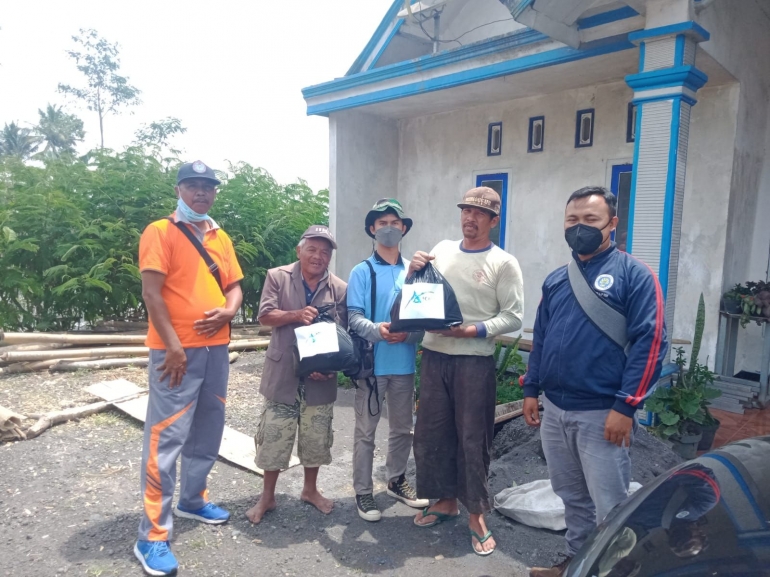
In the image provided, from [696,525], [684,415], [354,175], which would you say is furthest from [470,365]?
[354,175]

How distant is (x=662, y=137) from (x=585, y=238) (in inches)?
96.3

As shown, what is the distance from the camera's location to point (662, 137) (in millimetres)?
4535

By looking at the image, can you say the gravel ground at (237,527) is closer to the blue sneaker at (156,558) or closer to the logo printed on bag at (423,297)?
the blue sneaker at (156,558)

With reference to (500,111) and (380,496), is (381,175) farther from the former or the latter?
(380,496)

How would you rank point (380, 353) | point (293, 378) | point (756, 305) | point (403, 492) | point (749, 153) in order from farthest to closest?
1. point (749, 153)
2. point (756, 305)
3. point (403, 492)
4. point (380, 353)
5. point (293, 378)

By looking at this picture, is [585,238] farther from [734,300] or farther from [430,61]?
[430,61]

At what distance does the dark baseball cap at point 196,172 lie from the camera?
10.6 ft

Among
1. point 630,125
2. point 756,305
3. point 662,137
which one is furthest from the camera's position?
point 630,125

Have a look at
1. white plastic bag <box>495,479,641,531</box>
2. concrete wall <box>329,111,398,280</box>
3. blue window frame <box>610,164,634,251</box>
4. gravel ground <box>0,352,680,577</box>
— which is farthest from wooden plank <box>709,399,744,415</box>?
concrete wall <box>329,111,398,280</box>

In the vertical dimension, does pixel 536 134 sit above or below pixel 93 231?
above

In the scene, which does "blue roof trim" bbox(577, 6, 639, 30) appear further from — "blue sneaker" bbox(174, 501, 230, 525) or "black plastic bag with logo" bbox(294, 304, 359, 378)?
"blue sneaker" bbox(174, 501, 230, 525)

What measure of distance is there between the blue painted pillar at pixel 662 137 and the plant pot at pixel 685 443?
1024 mm

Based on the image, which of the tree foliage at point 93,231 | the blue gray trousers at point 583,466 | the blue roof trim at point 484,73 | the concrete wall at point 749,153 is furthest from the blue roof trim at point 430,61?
the blue gray trousers at point 583,466

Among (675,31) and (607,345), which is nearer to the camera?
(607,345)
